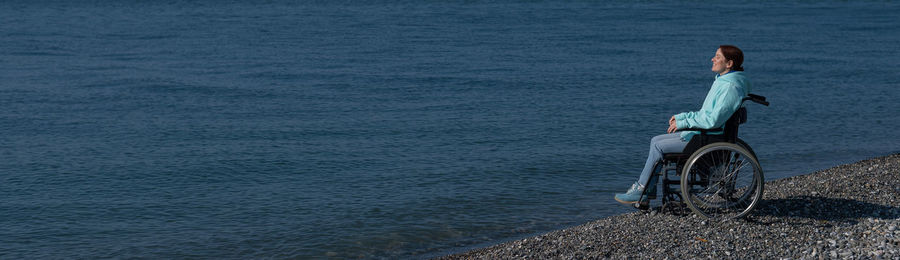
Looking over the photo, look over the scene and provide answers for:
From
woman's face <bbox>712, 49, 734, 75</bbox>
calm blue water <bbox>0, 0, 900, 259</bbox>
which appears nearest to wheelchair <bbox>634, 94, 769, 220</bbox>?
woman's face <bbox>712, 49, 734, 75</bbox>

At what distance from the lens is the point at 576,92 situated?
2067cm

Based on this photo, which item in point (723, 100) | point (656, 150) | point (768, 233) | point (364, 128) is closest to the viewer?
point (768, 233)

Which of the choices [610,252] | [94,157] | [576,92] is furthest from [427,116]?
[610,252]

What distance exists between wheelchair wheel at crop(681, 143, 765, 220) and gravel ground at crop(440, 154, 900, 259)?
141 mm

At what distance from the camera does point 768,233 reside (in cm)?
752

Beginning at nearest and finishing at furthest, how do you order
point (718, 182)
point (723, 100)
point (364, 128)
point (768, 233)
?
point (768, 233) → point (723, 100) → point (718, 182) → point (364, 128)

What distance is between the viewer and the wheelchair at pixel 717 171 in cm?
785

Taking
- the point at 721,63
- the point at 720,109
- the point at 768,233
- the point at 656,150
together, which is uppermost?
the point at 721,63

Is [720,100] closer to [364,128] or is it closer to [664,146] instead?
[664,146]

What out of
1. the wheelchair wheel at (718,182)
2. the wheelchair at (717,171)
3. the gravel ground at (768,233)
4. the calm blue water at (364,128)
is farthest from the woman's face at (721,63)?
the calm blue water at (364,128)

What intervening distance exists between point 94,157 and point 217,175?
2635 mm

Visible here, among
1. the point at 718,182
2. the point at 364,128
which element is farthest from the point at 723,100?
the point at 364,128

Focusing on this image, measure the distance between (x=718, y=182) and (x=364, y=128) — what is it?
933cm

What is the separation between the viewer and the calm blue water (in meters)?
10.3
